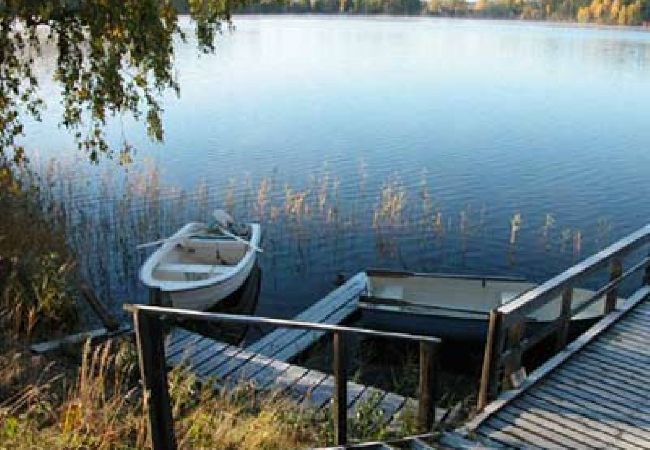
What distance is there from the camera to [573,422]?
17.7ft

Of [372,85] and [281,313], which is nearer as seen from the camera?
[281,313]

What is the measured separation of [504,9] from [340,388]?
12955 centimetres

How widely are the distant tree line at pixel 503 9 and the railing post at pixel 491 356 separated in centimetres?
7476

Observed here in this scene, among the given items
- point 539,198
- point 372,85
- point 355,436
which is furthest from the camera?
point 372,85

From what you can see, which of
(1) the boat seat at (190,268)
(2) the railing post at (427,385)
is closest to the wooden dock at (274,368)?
(2) the railing post at (427,385)

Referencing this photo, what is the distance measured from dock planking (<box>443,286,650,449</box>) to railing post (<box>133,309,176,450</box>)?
7.62ft

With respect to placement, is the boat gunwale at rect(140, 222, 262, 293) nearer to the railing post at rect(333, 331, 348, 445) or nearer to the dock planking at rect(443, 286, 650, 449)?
the railing post at rect(333, 331, 348, 445)

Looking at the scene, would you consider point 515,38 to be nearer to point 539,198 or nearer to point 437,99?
point 437,99

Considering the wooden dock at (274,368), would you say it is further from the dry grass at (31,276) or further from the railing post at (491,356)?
the dry grass at (31,276)

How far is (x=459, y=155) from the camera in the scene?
2123 cm

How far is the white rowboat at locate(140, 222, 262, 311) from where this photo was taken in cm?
1046

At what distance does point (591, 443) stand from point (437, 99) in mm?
26103

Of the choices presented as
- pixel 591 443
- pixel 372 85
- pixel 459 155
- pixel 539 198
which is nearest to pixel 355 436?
pixel 591 443

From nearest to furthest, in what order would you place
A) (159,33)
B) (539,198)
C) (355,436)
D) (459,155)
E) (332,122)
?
(355,436), (159,33), (539,198), (459,155), (332,122)
